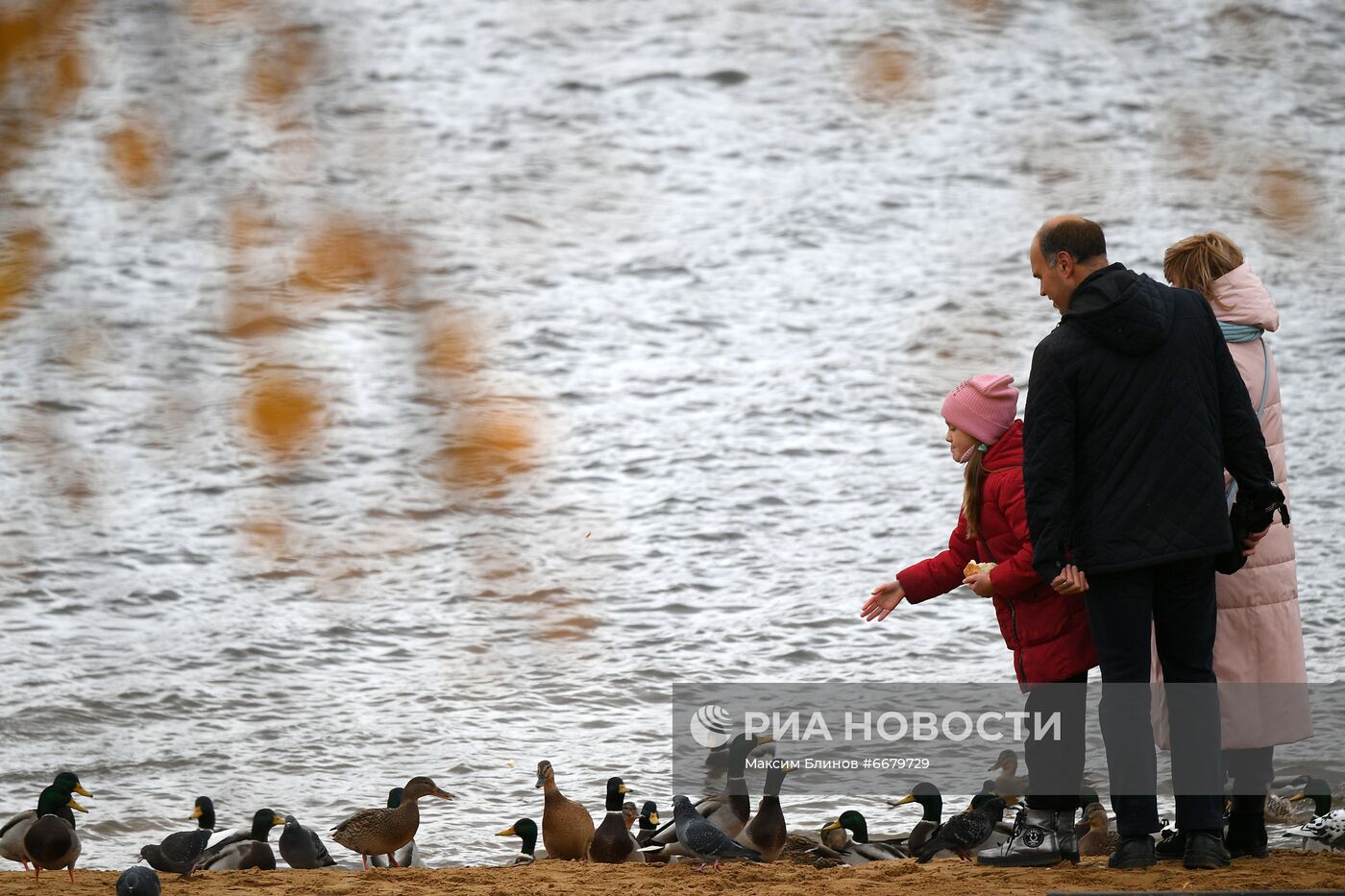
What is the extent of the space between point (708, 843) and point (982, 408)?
5.10 feet

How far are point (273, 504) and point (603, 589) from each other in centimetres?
265

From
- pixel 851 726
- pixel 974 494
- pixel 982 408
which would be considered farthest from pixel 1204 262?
pixel 851 726

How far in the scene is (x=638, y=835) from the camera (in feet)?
18.5

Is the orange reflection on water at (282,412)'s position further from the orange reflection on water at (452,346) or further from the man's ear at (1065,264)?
the man's ear at (1065,264)

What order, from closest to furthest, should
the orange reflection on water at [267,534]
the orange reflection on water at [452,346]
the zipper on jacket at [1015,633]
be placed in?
the zipper on jacket at [1015,633] < the orange reflection on water at [267,534] < the orange reflection on water at [452,346]

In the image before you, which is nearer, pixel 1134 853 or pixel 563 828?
pixel 1134 853

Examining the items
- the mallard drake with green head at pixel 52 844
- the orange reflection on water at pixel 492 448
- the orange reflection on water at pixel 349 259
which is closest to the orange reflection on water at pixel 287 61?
the mallard drake with green head at pixel 52 844

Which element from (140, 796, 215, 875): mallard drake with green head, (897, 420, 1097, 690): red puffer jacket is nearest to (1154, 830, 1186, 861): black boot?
(897, 420, 1097, 690): red puffer jacket

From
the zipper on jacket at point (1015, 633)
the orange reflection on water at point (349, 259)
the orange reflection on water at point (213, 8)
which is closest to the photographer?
the zipper on jacket at point (1015, 633)

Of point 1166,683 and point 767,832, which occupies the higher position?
point 1166,683

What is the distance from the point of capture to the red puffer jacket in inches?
158

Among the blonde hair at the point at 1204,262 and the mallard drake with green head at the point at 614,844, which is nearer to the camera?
the blonde hair at the point at 1204,262

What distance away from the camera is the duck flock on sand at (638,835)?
197 inches

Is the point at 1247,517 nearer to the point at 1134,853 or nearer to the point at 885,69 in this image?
the point at 1134,853
